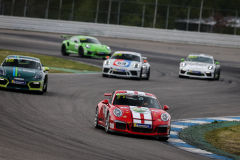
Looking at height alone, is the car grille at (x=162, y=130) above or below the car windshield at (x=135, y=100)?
below

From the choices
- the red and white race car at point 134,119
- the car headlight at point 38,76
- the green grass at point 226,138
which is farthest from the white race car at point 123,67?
the red and white race car at point 134,119

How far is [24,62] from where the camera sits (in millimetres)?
15125

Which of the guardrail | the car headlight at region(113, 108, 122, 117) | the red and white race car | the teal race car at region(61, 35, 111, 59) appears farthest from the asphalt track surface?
the guardrail

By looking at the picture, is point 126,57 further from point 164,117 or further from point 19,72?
point 164,117

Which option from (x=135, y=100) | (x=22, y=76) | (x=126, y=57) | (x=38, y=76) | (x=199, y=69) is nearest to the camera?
(x=135, y=100)

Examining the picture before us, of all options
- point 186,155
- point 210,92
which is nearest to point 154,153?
point 186,155

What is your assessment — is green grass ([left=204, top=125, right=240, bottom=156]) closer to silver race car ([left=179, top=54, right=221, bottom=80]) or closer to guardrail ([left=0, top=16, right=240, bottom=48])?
silver race car ([left=179, top=54, right=221, bottom=80])

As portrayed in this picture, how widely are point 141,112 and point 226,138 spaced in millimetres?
1961

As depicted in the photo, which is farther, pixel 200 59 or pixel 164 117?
pixel 200 59

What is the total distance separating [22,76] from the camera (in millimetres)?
14156

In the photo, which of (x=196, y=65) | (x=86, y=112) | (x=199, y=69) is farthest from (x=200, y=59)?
(x=86, y=112)

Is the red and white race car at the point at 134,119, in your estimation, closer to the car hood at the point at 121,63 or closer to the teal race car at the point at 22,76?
the teal race car at the point at 22,76

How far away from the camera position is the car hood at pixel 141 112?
9453 mm

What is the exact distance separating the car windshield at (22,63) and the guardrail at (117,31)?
91.7 feet
